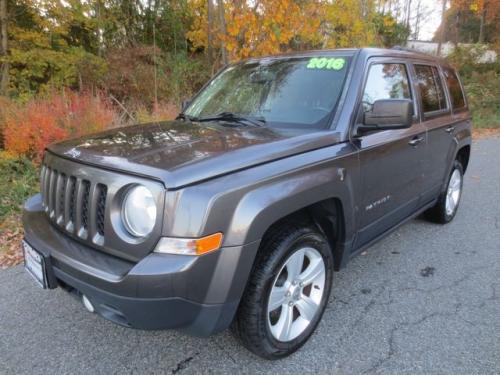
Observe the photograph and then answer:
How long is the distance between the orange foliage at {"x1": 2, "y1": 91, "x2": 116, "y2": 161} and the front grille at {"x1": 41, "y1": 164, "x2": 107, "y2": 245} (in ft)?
12.0

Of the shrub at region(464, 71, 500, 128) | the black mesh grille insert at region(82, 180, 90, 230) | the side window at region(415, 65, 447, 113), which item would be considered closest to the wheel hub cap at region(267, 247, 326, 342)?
the black mesh grille insert at region(82, 180, 90, 230)

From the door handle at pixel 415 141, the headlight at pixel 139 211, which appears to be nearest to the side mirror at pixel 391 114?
the door handle at pixel 415 141

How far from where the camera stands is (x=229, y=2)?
7699 mm

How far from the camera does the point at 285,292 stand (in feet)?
7.61

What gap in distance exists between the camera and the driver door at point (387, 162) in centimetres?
275

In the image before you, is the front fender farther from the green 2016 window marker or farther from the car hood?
the green 2016 window marker

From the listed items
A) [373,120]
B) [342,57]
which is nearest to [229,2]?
[342,57]

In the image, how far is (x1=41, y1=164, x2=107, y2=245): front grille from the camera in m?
1.98

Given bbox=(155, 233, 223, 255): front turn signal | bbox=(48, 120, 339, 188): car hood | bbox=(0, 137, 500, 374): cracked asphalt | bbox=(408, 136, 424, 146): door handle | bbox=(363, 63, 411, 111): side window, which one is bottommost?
bbox=(0, 137, 500, 374): cracked asphalt

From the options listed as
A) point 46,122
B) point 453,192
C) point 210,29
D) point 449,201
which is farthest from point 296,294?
point 210,29

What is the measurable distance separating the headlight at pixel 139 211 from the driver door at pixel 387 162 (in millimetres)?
1427

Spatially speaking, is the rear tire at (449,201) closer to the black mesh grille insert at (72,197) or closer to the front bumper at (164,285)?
the front bumper at (164,285)

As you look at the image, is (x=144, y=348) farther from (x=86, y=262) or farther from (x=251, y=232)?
(x=251, y=232)

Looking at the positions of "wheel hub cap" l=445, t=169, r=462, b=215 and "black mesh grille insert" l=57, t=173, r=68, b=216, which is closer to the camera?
"black mesh grille insert" l=57, t=173, r=68, b=216
